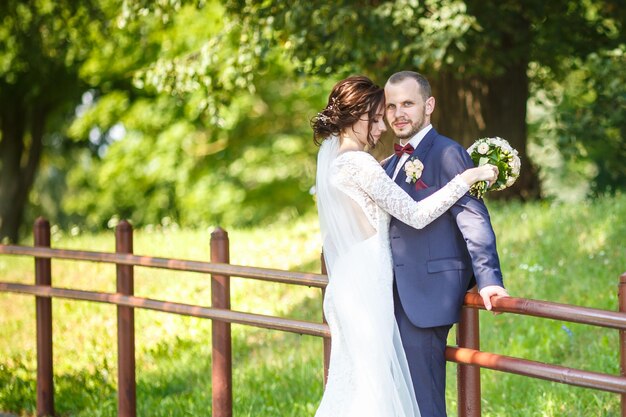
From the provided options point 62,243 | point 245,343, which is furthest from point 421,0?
point 62,243

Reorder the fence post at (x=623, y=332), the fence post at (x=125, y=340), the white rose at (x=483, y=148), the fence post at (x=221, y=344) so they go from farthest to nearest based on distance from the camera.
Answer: the fence post at (x=125, y=340), the fence post at (x=221, y=344), the white rose at (x=483, y=148), the fence post at (x=623, y=332)

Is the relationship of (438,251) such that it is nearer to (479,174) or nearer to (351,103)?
(479,174)

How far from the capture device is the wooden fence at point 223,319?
3514 millimetres

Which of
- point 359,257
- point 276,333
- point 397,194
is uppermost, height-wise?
point 397,194

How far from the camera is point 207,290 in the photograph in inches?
398

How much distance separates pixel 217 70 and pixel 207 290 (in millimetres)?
2576

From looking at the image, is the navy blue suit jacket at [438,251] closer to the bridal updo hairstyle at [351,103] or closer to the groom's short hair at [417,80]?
the groom's short hair at [417,80]

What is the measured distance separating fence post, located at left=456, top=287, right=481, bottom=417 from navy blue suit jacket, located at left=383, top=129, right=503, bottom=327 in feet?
0.27

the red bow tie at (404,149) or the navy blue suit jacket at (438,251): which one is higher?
the red bow tie at (404,149)

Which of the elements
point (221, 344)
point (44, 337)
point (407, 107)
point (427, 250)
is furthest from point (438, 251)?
point (44, 337)

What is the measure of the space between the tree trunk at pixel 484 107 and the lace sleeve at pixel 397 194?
677cm

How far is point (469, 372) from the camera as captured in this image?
3994 millimetres

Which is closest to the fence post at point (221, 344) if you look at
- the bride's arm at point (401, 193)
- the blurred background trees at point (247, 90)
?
the blurred background trees at point (247, 90)

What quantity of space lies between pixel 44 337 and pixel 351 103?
11.6 ft
